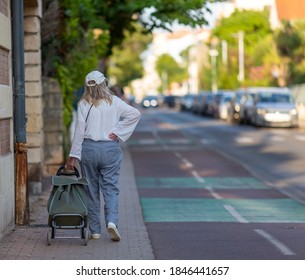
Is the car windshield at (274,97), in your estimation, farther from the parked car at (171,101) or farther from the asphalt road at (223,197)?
the parked car at (171,101)

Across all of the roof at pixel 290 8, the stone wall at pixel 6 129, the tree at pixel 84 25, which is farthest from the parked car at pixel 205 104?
the stone wall at pixel 6 129

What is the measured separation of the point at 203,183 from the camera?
21.5 metres

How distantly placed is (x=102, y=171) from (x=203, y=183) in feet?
32.4

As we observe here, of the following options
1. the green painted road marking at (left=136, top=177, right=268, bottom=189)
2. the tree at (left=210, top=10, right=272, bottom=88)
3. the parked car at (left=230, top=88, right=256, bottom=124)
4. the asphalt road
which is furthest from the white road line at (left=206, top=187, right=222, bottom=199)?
the parked car at (left=230, top=88, right=256, bottom=124)

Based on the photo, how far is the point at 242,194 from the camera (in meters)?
19.2

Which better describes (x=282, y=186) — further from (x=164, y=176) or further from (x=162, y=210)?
(x=162, y=210)

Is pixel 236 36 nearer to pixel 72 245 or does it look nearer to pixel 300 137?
pixel 300 137

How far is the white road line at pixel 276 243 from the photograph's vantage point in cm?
1095

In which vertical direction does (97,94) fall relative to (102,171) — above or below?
above

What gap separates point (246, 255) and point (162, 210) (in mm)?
5394

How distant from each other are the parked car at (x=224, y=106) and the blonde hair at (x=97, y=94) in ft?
160

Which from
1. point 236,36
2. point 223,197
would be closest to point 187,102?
point 236,36

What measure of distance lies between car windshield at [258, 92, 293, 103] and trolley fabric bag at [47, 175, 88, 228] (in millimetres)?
38895

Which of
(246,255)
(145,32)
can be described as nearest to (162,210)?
(246,255)
